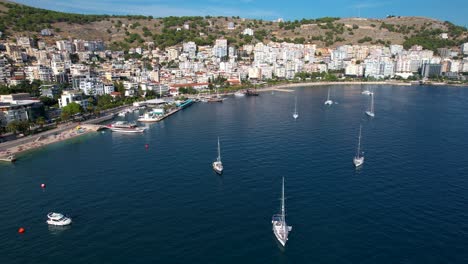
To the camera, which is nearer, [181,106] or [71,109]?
[71,109]

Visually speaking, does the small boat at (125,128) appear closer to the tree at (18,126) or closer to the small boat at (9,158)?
the tree at (18,126)

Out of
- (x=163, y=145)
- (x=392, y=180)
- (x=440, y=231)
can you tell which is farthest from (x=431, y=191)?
(x=163, y=145)

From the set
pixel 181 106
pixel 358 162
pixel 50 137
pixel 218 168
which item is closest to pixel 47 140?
pixel 50 137

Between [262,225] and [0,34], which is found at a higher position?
[0,34]

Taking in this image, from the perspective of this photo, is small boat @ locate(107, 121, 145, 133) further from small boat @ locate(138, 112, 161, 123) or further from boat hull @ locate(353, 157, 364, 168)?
boat hull @ locate(353, 157, 364, 168)

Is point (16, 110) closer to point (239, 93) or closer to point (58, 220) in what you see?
point (58, 220)

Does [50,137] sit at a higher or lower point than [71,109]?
lower

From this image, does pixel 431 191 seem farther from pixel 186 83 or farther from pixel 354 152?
pixel 186 83

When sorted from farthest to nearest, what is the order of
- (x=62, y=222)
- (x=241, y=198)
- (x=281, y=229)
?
(x=241, y=198), (x=62, y=222), (x=281, y=229)
